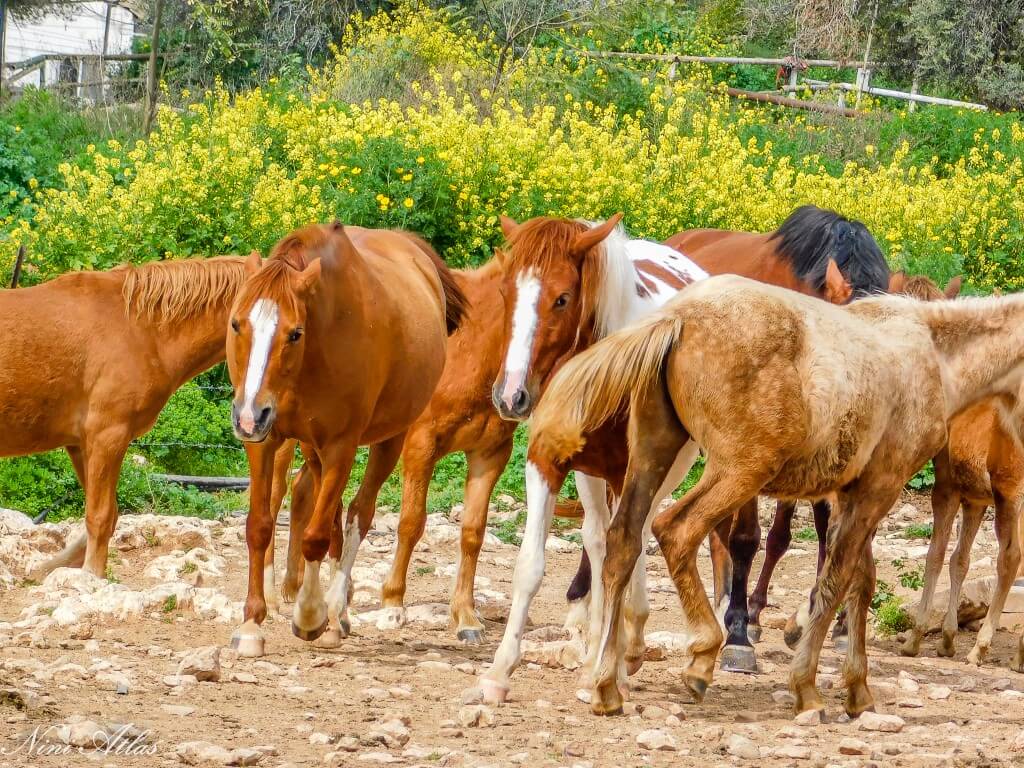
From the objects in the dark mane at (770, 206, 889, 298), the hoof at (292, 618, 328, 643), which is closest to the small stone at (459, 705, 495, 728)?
the hoof at (292, 618, 328, 643)

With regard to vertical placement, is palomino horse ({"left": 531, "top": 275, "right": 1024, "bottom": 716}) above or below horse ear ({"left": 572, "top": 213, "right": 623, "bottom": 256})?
below

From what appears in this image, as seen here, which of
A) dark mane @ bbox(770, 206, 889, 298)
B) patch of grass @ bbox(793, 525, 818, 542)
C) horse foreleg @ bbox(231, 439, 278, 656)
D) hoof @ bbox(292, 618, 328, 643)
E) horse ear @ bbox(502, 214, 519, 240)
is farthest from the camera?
patch of grass @ bbox(793, 525, 818, 542)

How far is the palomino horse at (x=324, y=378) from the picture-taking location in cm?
573

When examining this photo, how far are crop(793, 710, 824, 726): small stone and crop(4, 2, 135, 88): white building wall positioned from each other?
2421 centimetres

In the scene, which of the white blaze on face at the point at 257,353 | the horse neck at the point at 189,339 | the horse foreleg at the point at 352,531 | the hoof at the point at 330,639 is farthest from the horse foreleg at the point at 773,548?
the horse neck at the point at 189,339

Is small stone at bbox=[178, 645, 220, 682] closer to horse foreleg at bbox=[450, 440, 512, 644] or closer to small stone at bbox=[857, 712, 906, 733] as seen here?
horse foreleg at bbox=[450, 440, 512, 644]

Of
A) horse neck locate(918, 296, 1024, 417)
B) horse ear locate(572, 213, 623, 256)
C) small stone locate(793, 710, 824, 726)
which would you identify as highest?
horse ear locate(572, 213, 623, 256)

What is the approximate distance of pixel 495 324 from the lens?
7629 mm

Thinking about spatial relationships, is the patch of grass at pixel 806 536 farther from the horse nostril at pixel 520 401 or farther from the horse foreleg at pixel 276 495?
the horse nostril at pixel 520 401

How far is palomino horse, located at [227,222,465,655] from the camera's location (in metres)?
5.73

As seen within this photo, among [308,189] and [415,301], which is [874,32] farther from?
[415,301]

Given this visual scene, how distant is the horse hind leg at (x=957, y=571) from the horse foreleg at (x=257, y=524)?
139 inches

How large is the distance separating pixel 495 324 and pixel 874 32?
21.1 metres

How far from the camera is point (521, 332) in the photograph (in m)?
5.30
